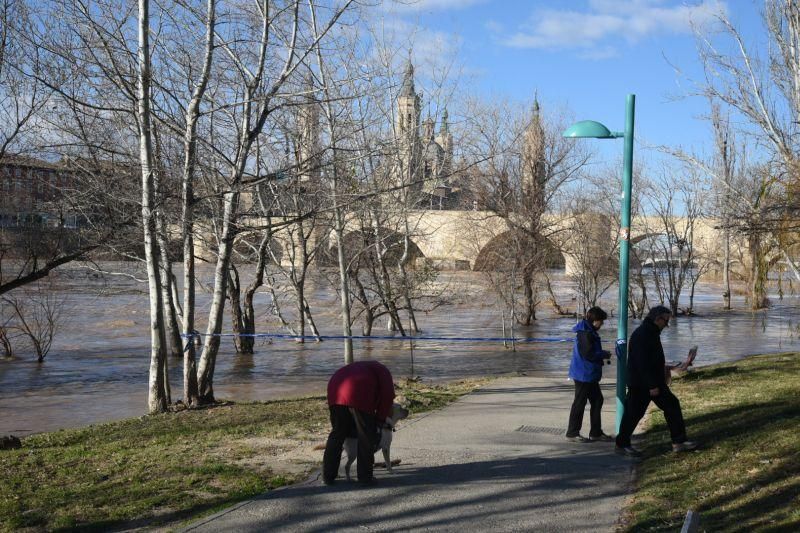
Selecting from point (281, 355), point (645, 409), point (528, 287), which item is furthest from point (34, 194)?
point (528, 287)

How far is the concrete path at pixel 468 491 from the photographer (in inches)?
247

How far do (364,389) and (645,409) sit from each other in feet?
9.80

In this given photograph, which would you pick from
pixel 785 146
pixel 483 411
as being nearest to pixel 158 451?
pixel 483 411

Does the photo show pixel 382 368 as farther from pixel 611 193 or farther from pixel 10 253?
pixel 611 193

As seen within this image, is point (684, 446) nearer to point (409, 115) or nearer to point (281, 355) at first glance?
point (409, 115)

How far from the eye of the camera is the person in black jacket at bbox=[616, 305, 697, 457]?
8305 mm

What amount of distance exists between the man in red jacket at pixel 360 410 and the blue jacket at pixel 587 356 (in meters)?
2.59

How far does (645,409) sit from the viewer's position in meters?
8.45

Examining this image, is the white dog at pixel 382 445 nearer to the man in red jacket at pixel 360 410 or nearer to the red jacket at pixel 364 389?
the man in red jacket at pixel 360 410

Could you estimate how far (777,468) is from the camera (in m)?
7.13

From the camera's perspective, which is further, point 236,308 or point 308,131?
point 236,308

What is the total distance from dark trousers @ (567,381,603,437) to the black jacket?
805 millimetres

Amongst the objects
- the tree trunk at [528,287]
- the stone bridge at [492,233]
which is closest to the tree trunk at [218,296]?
the stone bridge at [492,233]

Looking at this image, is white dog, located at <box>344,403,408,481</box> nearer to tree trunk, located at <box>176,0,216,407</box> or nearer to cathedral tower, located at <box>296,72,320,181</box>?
tree trunk, located at <box>176,0,216,407</box>
